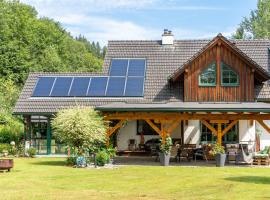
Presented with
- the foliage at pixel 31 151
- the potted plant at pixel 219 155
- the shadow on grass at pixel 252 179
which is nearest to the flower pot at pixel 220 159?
the potted plant at pixel 219 155

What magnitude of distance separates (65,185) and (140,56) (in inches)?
645

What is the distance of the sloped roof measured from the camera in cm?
2853

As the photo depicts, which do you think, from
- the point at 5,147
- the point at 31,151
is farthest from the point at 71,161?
the point at 5,147

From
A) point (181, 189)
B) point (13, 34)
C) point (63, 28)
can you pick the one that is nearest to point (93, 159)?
point (181, 189)

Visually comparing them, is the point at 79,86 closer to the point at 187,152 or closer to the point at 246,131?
the point at 187,152

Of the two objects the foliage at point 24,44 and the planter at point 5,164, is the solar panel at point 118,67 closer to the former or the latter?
the planter at point 5,164

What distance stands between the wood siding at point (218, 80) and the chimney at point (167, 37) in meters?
4.74

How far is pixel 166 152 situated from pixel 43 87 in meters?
9.86

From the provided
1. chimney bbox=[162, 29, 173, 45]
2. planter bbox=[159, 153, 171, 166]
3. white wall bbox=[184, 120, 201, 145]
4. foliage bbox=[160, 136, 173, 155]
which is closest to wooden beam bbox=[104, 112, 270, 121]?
foliage bbox=[160, 136, 173, 155]

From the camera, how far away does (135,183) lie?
1711 centimetres

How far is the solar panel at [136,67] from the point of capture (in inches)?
1190

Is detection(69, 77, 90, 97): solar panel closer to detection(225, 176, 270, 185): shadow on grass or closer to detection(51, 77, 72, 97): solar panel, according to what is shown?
detection(51, 77, 72, 97): solar panel

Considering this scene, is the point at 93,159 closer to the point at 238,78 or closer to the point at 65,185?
the point at 65,185

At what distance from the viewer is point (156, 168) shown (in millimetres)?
→ 22031
